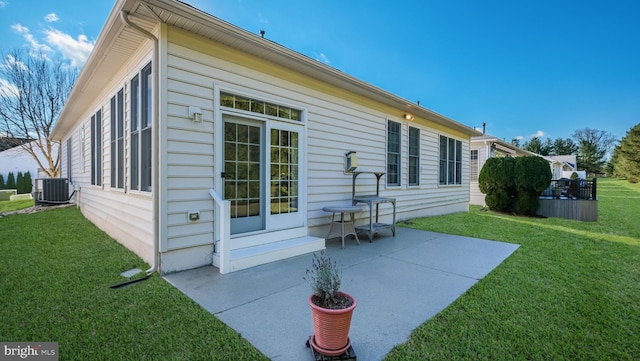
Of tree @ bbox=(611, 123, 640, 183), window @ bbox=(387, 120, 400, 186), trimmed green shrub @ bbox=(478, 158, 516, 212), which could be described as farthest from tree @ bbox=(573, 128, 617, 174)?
window @ bbox=(387, 120, 400, 186)

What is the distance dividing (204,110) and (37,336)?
104 inches

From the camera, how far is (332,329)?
1.72 meters

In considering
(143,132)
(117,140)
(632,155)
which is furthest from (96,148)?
(632,155)

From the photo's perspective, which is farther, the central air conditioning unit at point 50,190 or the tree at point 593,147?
the tree at point 593,147

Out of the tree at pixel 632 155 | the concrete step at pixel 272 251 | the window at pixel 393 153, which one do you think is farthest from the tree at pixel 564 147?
the concrete step at pixel 272 251

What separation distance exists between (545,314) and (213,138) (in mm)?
3960

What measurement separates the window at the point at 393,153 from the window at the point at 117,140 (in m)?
5.48

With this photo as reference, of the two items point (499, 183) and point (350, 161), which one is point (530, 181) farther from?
point (350, 161)

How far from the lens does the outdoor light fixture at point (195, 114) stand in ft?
11.5

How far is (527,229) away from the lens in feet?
22.1

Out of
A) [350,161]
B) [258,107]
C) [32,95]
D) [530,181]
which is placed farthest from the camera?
[32,95]

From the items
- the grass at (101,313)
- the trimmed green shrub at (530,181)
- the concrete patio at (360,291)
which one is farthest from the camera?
the trimmed green shrub at (530,181)

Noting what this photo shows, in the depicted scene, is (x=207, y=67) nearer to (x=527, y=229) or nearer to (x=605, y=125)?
(x=527, y=229)

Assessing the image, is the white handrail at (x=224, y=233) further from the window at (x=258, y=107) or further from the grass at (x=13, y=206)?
the grass at (x=13, y=206)
